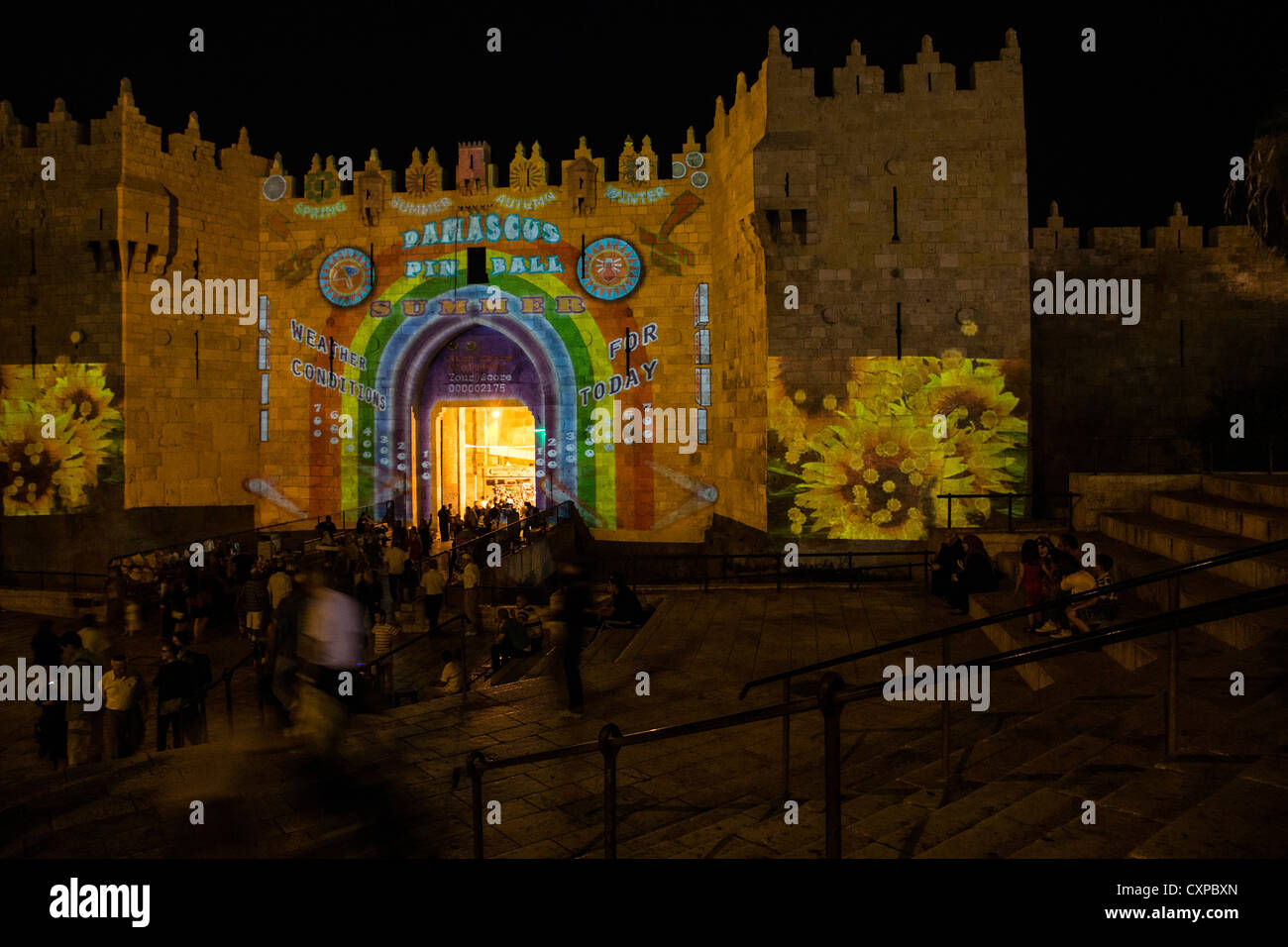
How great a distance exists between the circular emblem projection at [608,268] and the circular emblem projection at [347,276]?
16.8ft

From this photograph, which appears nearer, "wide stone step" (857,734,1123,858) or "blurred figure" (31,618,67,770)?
"wide stone step" (857,734,1123,858)

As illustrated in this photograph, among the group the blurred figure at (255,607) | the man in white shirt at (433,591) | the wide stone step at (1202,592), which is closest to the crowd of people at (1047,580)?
the wide stone step at (1202,592)

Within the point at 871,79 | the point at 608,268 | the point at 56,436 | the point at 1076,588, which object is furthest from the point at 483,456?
the point at 1076,588

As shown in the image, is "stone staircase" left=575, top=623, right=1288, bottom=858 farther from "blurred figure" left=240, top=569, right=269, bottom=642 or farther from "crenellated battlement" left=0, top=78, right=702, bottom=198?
"crenellated battlement" left=0, top=78, right=702, bottom=198

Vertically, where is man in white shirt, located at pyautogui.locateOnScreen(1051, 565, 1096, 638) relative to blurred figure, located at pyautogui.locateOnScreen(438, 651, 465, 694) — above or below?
above

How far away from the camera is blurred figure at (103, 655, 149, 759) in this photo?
7.24 meters

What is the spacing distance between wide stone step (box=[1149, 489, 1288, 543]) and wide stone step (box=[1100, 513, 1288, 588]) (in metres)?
0.09

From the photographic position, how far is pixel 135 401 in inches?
686

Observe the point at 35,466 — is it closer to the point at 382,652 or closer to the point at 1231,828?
the point at 382,652

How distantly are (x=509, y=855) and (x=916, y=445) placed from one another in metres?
11.6

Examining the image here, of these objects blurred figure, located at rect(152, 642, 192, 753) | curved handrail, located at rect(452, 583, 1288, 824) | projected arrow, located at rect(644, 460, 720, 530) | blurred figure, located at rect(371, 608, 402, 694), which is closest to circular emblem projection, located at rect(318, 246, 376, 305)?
projected arrow, located at rect(644, 460, 720, 530)

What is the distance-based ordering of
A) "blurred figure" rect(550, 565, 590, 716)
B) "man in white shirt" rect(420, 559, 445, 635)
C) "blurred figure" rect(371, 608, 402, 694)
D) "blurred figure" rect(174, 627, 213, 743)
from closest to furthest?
"blurred figure" rect(550, 565, 590, 716) < "blurred figure" rect(174, 627, 213, 743) < "blurred figure" rect(371, 608, 402, 694) < "man in white shirt" rect(420, 559, 445, 635)

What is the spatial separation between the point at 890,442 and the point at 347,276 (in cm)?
1312
